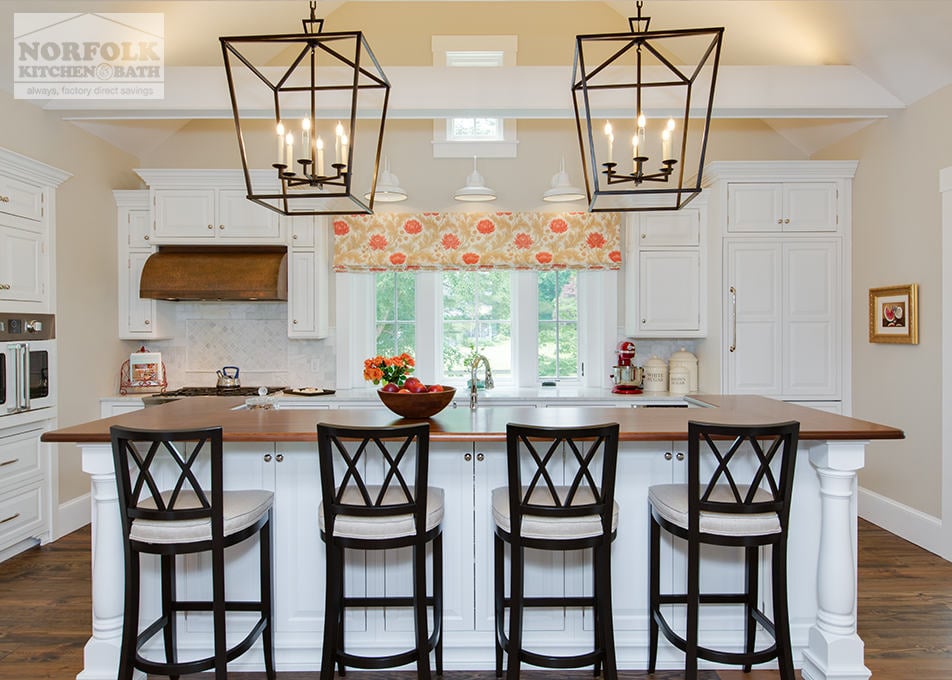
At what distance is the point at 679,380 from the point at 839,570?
2634 mm

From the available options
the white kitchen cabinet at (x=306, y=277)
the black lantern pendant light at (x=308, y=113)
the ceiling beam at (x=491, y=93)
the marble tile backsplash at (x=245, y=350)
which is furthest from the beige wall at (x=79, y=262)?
the white kitchen cabinet at (x=306, y=277)

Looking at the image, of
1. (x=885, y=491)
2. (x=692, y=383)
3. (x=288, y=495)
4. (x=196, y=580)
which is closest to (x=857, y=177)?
(x=692, y=383)

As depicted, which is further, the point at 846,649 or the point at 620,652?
the point at 620,652

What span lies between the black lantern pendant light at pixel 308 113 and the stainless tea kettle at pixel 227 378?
1.46 meters

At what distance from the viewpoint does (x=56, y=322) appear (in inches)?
161

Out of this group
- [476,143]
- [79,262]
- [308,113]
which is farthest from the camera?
[476,143]

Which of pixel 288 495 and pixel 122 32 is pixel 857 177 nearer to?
pixel 288 495

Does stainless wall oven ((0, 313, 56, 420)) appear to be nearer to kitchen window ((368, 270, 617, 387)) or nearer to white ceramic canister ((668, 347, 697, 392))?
kitchen window ((368, 270, 617, 387))

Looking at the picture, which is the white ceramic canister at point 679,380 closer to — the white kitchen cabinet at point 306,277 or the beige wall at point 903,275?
the beige wall at point 903,275

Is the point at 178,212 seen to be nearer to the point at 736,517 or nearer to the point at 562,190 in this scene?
the point at 562,190

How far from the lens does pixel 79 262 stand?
14.1ft

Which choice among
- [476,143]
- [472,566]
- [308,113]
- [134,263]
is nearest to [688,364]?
[476,143]

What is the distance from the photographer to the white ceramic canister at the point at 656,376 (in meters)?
4.94

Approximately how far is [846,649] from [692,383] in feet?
9.03
